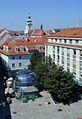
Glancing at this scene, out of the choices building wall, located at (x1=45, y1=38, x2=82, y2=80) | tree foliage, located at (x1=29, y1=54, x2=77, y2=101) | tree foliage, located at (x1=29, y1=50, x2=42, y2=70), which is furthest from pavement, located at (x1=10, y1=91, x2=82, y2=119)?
tree foliage, located at (x1=29, y1=50, x2=42, y2=70)

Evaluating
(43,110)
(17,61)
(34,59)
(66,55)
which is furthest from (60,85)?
(17,61)

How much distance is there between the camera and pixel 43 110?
4531 cm

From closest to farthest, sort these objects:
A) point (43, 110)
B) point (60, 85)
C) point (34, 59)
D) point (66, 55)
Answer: point (43, 110) < point (60, 85) < point (66, 55) < point (34, 59)

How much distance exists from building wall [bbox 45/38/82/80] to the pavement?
799cm

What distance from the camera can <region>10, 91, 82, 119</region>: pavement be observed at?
42281 millimetres

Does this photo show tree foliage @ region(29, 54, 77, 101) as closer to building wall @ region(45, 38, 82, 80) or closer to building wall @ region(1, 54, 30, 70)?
building wall @ region(45, 38, 82, 80)

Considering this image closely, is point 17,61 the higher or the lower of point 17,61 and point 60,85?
the lower

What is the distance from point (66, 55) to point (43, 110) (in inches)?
707

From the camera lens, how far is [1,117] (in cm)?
Answer: 4016

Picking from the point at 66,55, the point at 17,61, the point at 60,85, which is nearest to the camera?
the point at 60,85

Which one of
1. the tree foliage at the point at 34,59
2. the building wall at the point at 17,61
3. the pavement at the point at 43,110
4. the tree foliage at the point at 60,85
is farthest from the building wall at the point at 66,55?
the building wall at the point at 17,61

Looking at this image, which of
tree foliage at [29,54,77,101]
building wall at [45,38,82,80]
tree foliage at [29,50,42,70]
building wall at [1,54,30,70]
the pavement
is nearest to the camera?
the pavement

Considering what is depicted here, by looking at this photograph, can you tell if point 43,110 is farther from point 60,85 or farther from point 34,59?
point 34,59

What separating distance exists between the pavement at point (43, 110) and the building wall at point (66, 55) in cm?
799
